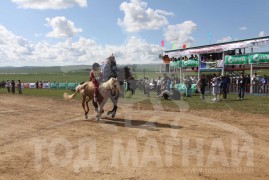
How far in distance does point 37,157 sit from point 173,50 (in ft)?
94.9

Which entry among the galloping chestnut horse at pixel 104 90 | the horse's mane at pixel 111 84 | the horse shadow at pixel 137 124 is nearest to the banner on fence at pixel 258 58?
the horse shadow at pixel 137 124

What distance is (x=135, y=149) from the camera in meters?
7.96

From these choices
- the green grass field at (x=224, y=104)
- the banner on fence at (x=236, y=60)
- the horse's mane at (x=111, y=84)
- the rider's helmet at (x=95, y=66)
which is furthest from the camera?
the banner on fence at (x=236, y=60)

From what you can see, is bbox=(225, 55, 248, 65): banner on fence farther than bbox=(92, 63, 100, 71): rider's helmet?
Yes

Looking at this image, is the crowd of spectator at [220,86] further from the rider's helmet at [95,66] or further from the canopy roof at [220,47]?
the rider's helmet at [95,66]

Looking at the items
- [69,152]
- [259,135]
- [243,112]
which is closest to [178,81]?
[243,112]

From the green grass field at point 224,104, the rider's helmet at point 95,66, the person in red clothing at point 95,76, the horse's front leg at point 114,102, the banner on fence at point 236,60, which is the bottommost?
the green grass field at point 224,104

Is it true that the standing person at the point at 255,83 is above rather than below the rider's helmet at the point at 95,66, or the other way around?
below

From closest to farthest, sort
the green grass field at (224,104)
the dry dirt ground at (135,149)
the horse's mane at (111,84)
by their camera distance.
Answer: the dry dirt ground at (135,149) < the horse's mane at (111,84) < the green grass field at (224,104)

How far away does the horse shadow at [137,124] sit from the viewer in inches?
438

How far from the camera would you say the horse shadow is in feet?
36.5

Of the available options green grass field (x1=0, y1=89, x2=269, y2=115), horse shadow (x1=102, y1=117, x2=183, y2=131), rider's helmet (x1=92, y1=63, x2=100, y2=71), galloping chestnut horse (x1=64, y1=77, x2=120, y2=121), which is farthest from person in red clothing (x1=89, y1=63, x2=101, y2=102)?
green grass field (x1=0, y1=89, x2=269, y2=115)

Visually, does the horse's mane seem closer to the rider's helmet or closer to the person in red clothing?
the person in red clothing

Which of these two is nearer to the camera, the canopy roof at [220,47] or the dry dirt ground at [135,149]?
the dry dirt ground at [135,149]
